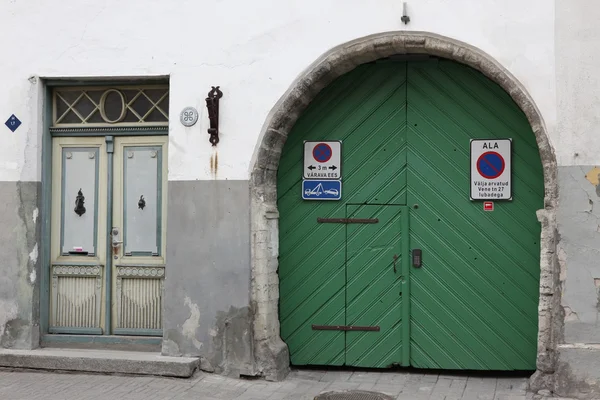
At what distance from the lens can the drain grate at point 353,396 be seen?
22.6 feet

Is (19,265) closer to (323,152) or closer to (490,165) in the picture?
(323,152)

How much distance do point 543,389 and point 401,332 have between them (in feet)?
4.42

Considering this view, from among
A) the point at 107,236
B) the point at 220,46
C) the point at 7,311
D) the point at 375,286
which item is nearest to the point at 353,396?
the point at 375,286

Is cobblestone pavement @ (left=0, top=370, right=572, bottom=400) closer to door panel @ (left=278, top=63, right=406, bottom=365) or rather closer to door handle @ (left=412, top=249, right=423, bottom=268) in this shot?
door panel @ (left=278, top=63, right=406, bottom=365)

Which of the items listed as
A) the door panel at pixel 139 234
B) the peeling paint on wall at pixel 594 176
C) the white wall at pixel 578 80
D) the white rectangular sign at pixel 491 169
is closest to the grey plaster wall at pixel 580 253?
the peeling paint on wall at pixel 594 176

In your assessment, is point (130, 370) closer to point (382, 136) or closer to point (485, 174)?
point (382, 136)

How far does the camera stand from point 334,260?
7.71 metres

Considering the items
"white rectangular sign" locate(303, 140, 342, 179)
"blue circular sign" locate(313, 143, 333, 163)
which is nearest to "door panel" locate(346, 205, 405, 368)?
"white rectangular sign" locate(303, 140, 342, 179)

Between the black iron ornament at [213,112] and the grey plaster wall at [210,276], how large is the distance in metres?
0.41

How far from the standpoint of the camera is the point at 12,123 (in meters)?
7.96

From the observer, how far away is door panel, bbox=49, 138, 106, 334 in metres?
8.09

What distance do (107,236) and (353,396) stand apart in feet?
9.22

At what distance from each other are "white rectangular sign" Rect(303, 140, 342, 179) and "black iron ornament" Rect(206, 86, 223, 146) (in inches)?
33.2

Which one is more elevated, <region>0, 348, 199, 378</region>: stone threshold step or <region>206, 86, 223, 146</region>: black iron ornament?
<region>206, 86, 223, 146</region>: black iron ornament
